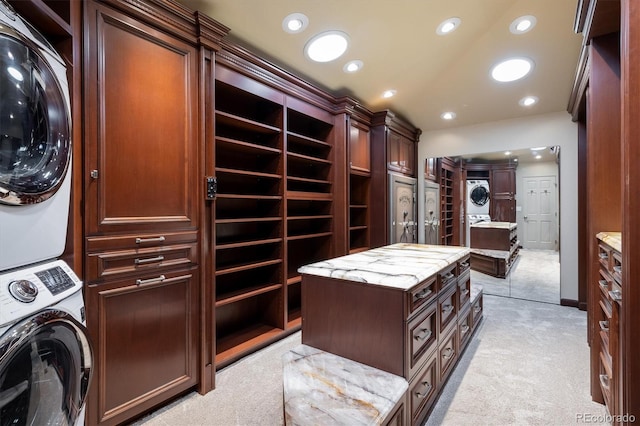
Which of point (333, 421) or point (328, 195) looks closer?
point (333, 421)

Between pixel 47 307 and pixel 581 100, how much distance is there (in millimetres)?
4199

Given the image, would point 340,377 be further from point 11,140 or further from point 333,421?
point 11,140

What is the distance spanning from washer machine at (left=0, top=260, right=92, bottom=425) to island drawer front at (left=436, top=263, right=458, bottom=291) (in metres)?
1.72

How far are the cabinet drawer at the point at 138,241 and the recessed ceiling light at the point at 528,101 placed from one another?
3936mm

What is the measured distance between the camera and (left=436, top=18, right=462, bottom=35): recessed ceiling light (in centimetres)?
251

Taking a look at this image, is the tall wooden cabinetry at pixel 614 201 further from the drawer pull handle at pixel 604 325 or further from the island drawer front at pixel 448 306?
the island drawer front at pixel 448 306

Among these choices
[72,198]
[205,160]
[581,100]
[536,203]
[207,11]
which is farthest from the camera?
[536,203]

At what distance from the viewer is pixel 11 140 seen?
3.10ft

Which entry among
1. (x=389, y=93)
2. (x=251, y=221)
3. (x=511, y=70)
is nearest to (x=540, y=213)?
(x=511, y=70)

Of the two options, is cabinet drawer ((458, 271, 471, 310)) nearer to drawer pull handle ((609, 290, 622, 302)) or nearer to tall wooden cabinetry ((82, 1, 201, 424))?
drawer pull handle ((609, 290, 622, 302))

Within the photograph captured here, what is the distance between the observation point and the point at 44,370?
96 centimetres

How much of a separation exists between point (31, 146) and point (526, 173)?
4.64m

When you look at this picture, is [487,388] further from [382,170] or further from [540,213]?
[540,213]

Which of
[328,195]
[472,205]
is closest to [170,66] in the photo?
[328,195]
